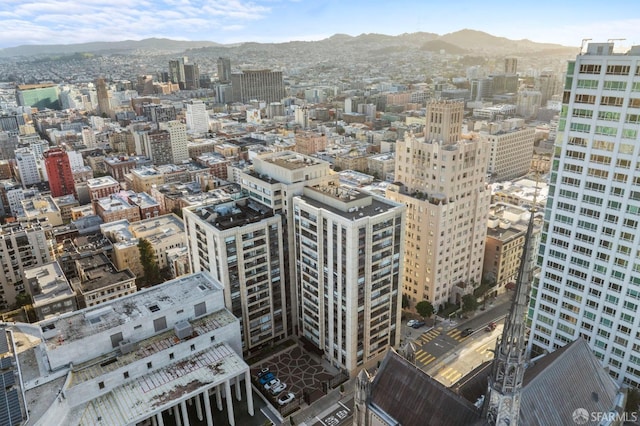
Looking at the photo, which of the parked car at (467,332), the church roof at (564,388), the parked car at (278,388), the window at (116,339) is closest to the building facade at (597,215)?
the church roof at (564,388)

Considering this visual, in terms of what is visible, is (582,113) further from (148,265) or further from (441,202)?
(148,265)

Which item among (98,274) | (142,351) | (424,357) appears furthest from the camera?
(98,274)

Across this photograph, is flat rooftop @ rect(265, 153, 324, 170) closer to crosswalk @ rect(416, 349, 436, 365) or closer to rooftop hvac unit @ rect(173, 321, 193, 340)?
rooftop hvac unit @ rect(173, 321, 193, 340)

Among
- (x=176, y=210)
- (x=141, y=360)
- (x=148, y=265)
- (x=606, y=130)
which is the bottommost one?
(x=148, y=265)

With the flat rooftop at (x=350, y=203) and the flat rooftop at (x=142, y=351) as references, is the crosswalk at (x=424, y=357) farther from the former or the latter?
the flat rooftop at (x=142, y=351)

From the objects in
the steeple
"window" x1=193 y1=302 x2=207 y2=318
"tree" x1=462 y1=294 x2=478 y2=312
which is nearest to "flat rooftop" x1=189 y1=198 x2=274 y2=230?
"window" x1=193 y1=302 x2=207 y2=318

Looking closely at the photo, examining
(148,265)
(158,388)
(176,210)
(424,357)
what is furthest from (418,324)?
(176,210)

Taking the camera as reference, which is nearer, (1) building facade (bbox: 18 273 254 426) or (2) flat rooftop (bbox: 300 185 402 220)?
(1) building facade (bbox: 18 273 254 426)
